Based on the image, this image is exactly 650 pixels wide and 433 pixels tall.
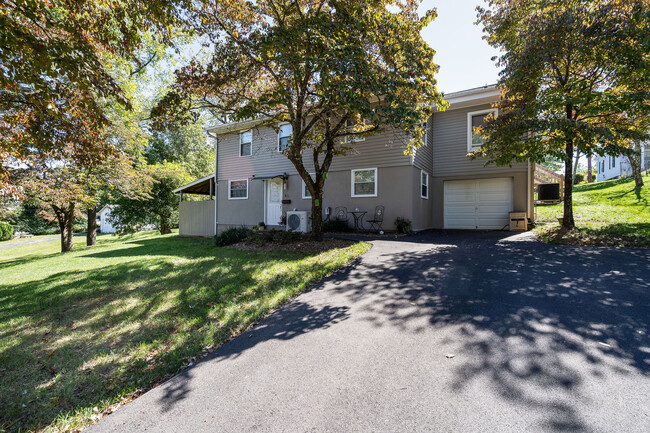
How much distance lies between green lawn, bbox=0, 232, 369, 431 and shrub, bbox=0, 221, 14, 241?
85.3 ft

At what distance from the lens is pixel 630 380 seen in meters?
2.03

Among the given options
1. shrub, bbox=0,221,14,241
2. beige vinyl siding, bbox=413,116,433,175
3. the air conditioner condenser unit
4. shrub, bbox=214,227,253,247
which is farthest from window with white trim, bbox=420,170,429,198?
shrub, bbox=0,221,14,241

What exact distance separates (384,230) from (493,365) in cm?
852

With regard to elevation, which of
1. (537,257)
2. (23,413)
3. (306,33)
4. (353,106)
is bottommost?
(23,413)

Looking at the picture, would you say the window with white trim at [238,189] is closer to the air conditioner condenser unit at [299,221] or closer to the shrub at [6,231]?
the air conditioner condenser unit at [299,221]

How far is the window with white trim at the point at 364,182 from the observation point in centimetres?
1116

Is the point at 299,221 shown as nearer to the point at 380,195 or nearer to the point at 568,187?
the point at 380,195

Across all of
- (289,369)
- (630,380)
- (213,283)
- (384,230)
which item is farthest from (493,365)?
(384,230)

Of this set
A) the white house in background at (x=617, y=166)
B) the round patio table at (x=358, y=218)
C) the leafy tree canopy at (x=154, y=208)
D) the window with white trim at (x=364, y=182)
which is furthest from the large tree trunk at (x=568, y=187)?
the leafy tree canopy at (x=154, y=208)

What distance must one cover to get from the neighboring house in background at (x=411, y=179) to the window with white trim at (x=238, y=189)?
0.07 meters

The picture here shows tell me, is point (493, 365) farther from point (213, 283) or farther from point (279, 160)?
point (279, 160)

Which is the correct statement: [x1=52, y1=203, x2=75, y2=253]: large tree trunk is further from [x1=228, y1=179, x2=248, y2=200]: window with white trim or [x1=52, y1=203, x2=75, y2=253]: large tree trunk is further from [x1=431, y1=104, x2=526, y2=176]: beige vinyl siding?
[x1=431, y1=104, x2=526, y2=176]: beige vinyl siding

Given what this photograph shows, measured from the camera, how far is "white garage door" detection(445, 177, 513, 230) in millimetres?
11117

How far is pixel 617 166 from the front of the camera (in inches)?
930
